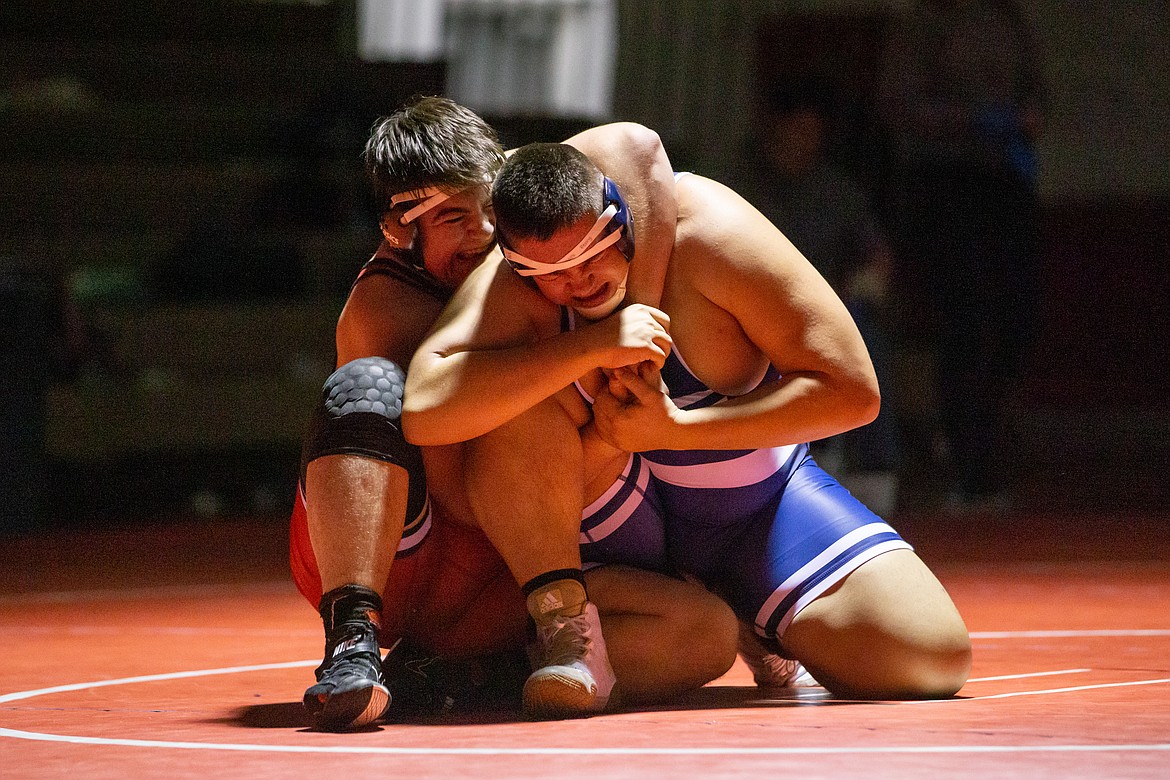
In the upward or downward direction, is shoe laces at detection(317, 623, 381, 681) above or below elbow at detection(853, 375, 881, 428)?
below

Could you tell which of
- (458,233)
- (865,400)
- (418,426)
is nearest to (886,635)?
(865,400)

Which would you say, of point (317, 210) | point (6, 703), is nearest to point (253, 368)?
point (317, 210)

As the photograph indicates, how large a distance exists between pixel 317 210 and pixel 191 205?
624mm

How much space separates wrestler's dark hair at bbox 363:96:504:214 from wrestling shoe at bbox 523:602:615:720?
0.66m

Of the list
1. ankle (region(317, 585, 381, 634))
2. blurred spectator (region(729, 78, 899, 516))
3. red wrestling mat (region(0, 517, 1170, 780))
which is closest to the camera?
red wrestling mat (region(0, 517, 1170, 780))

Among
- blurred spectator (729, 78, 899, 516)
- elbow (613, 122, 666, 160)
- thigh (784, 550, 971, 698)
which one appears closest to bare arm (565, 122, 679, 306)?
elbow (613, 122, 666, 160)

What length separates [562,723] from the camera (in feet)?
7.10

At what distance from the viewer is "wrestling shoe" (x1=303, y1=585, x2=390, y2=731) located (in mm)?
2074

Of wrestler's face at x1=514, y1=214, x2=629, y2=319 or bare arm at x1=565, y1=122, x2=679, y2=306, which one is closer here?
wrestler's face at x1=514, y1=214, x2=629, y2=319

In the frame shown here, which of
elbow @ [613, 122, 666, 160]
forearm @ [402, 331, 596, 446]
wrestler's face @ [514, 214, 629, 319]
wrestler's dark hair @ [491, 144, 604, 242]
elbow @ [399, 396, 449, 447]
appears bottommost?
elbow @ [399, 396, 449, 447]

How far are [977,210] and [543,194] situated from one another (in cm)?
417

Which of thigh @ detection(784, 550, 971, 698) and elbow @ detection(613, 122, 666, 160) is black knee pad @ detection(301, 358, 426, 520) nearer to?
elbow @ detection(613, 122, 666, 160)

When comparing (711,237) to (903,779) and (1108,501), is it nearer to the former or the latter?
(903,779)

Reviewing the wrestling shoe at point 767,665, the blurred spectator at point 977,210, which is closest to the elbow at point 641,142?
the wrestling shoe at point 767,665
